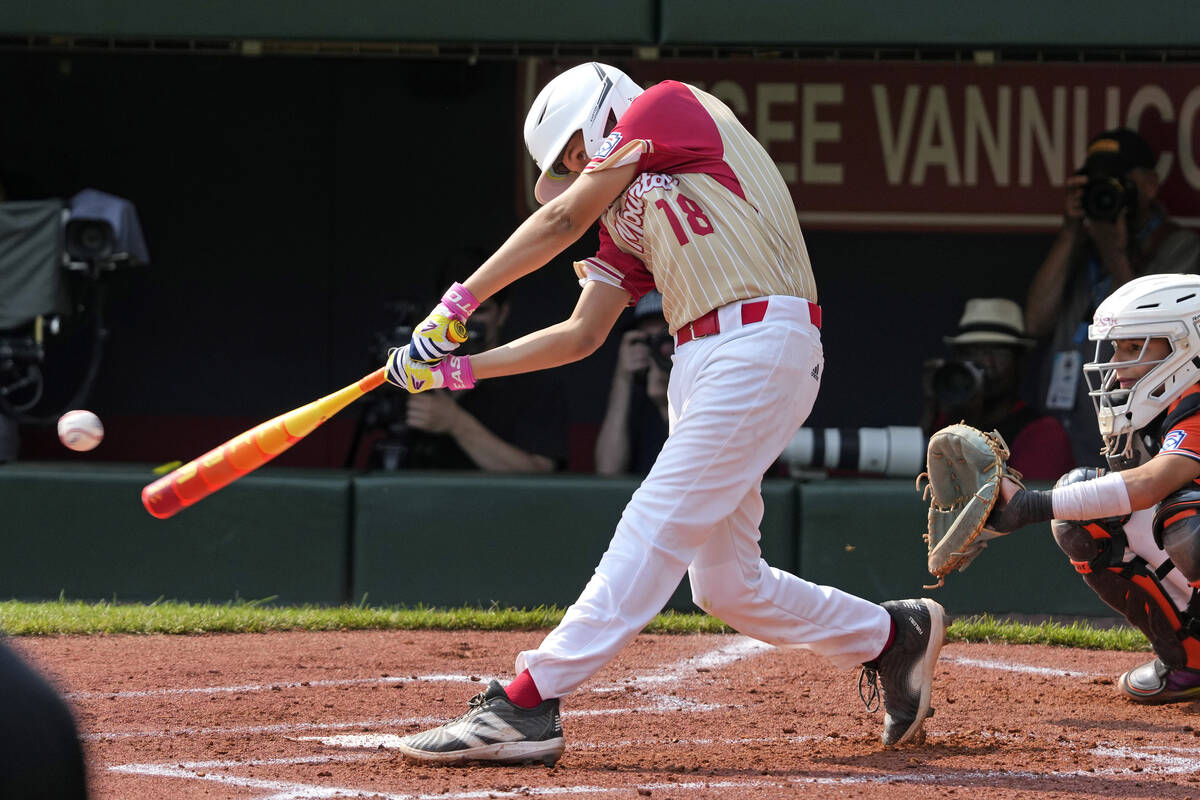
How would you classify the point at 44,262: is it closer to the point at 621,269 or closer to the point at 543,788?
the point at 621,269

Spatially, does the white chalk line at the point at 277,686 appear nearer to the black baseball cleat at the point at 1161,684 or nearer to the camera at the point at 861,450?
the black baseball cleat at the point at 1161,684

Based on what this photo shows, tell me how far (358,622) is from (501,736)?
83.4 inches

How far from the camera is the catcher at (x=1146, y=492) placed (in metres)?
3.28

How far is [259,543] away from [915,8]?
306 cm

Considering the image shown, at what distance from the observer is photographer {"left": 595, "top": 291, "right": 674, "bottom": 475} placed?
5.79 meters

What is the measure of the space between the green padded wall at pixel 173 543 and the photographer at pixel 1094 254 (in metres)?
3.10

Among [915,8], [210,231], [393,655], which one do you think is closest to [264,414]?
[210,231]

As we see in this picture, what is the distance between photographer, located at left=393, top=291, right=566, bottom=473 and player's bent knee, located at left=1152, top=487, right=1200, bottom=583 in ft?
9.21

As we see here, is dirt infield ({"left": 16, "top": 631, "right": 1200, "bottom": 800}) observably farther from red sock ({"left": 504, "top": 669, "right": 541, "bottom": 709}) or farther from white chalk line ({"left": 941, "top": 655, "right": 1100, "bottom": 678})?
red sock ({"left": 504, "top": 669, "right": 541, "bottom": 709})

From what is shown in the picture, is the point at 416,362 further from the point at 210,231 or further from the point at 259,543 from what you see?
the point at 210,231

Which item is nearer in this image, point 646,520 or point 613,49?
point 646,520

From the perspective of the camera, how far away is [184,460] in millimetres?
7152

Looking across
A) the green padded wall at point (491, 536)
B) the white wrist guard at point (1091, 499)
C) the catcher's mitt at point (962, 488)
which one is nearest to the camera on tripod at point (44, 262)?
the green padded wall at point (491, 536)

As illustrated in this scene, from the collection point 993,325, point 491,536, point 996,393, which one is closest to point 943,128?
point 993,325
